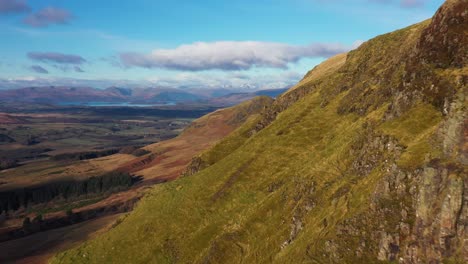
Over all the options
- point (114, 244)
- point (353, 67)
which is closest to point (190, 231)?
point (114, 244)

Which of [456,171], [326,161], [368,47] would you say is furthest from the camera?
[368,47]

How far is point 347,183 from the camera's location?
163ft

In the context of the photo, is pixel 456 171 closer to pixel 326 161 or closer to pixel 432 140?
pixel 432 140

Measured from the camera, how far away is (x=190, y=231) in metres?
74.4

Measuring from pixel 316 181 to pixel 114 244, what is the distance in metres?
48.7

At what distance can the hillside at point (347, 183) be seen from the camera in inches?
1406

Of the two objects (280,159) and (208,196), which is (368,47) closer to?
(280,159)

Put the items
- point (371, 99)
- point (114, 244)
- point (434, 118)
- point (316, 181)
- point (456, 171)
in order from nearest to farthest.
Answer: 1. point (456, 171)
2. point (434, 118)
3. point (316, 181)
4. point (371, 99)
5. point (114, 244)

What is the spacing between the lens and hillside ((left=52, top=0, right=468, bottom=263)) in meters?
35.7

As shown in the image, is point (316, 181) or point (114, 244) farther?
point (114, 244)

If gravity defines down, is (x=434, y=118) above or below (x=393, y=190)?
above

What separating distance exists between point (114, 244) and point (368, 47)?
8961cm

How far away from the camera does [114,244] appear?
78.9 meters

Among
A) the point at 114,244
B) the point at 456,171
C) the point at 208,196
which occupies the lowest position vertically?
the point at 114,244
